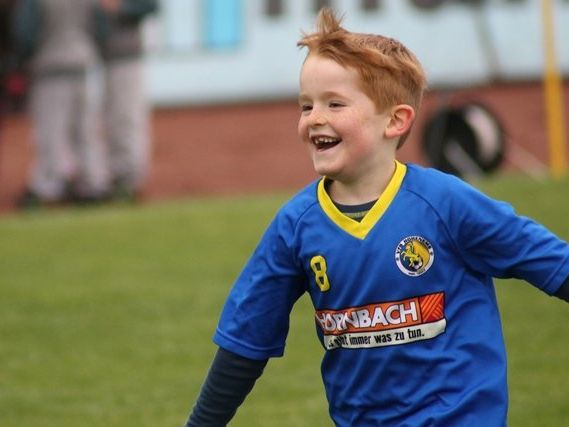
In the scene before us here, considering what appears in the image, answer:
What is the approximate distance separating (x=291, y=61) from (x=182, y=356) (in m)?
10.2

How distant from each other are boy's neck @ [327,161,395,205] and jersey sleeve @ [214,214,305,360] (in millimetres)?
147

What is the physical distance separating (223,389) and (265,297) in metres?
0.25

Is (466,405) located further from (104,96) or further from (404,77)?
(104,96)

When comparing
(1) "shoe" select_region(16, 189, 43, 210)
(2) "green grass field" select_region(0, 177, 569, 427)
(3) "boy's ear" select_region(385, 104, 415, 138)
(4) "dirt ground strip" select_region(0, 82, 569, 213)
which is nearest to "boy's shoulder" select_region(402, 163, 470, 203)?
(3) "boy's ear" select_region(385, 104, 415, 138)

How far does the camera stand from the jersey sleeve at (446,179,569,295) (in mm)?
3652

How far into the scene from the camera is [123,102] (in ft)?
42.3

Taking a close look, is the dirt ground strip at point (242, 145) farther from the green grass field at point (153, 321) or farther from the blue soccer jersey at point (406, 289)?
the blue soccer jersey at point (406, 289)

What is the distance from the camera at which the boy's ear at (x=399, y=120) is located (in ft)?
12.6

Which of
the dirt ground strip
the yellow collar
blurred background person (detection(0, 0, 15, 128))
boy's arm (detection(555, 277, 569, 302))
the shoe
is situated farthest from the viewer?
blurred background person (detection(0, 0, 15, 128))

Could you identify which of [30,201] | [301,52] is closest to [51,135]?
[30,201]

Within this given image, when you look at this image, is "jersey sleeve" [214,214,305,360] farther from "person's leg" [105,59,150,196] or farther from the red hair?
"person's leg" [105,59,150,196]

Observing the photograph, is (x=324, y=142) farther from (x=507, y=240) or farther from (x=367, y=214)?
(x=507, y=240)

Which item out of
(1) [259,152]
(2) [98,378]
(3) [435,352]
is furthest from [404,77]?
(1) [259,152]

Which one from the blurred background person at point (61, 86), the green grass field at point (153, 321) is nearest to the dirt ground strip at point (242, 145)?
the blurred background person at point (61, 86)
